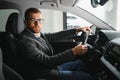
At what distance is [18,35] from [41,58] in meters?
0.56

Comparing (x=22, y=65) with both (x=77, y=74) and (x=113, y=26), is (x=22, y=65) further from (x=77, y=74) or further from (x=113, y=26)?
(x=113, y=26)

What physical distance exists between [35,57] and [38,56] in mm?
29

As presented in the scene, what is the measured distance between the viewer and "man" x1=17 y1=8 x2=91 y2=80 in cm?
262

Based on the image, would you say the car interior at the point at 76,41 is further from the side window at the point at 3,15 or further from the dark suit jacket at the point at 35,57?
the dark suit jacket at the point at 35,57

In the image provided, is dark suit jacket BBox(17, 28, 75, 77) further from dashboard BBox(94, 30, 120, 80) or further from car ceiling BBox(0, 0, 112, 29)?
car ceiling BBox(0, 0, 112, 29)

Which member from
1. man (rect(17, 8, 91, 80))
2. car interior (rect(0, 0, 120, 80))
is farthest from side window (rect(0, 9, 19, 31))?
man (rect(17, 8, 91, 80))

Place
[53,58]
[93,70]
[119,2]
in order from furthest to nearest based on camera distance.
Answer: [119,2], [93,70], [53,58]

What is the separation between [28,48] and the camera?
2676 mm

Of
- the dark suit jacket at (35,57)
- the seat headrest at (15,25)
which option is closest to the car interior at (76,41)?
the seat headrest at (15,25)

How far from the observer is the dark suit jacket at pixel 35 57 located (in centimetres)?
262

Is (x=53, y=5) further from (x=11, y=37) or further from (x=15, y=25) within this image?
(x=11, y=37)

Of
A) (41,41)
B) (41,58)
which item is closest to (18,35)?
(41,41)

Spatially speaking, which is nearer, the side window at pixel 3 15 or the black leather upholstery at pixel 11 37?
the black leather upholstery at pixel 11 37

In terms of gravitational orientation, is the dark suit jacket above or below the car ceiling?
below
